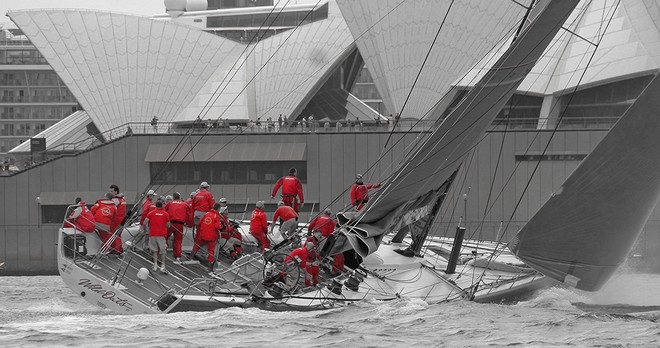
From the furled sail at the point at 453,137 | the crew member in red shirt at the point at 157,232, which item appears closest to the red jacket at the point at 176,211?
the crew member in red shirt at the point at 157,232

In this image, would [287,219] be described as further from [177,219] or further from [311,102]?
[311,102]

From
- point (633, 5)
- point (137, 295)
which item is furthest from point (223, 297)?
point (633, 5)

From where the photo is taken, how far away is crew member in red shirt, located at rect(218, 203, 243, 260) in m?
21.5

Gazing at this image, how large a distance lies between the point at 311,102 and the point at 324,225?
109 feet

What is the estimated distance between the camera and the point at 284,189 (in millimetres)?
23594

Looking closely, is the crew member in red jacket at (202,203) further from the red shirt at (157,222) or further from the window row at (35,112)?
the window row at (35,112)

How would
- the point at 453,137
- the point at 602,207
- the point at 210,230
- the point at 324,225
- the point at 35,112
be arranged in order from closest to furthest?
1. the point at 602,207
2. the point at 453,137
3. the point at 324,225
4. the point at 210,230
5. the point at 35,112

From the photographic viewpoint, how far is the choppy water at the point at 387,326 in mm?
15305

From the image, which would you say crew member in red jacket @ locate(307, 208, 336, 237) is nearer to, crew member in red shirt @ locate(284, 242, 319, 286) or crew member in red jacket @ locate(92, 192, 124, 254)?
crew member in red shirt @ locate(284, 242, 319, 286)

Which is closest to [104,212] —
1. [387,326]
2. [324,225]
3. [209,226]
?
[209,226]

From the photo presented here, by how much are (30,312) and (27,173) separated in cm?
2130

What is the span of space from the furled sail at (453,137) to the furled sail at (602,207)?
148cm

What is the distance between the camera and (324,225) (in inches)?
743

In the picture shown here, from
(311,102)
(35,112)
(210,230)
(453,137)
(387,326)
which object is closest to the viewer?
(387,326)
